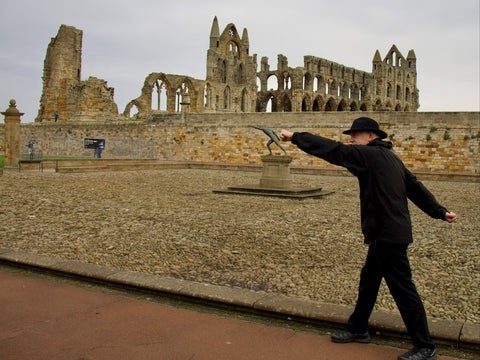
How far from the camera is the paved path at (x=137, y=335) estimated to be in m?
3.35

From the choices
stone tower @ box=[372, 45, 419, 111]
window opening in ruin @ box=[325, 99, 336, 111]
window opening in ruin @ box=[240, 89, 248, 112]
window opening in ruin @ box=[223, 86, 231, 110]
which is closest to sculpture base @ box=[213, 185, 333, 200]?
window opening in ruin @ box=[223, 86, 231, 110]

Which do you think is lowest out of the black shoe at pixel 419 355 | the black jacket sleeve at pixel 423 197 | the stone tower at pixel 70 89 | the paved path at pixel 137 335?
the paved path at pixel 137 335

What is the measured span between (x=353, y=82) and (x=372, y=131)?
178 feet

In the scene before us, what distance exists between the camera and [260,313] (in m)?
4.18

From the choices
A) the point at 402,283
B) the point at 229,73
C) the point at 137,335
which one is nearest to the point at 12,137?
the point at 137,335

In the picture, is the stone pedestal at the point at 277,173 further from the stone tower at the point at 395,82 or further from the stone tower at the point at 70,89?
the stone tower at the point at 395,82

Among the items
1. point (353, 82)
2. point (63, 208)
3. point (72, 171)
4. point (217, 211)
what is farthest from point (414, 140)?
point (353, 82)

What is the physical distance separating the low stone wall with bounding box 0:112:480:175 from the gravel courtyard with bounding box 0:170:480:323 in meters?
11.4

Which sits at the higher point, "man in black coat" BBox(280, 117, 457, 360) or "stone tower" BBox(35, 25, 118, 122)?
"stone tower" BBox(35, 25, 118, 122)

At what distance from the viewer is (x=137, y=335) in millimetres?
3646

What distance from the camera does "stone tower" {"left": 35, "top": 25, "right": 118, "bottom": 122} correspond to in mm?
35094

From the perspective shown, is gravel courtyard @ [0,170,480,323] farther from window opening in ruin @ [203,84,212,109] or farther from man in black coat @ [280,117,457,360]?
window opening in ruin @ [203,84,212,109]

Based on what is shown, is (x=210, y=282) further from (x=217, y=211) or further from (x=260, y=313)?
(x=217, y=211)

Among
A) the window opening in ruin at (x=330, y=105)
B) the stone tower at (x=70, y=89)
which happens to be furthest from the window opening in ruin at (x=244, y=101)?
the stone tower at (x=70, y=89)
